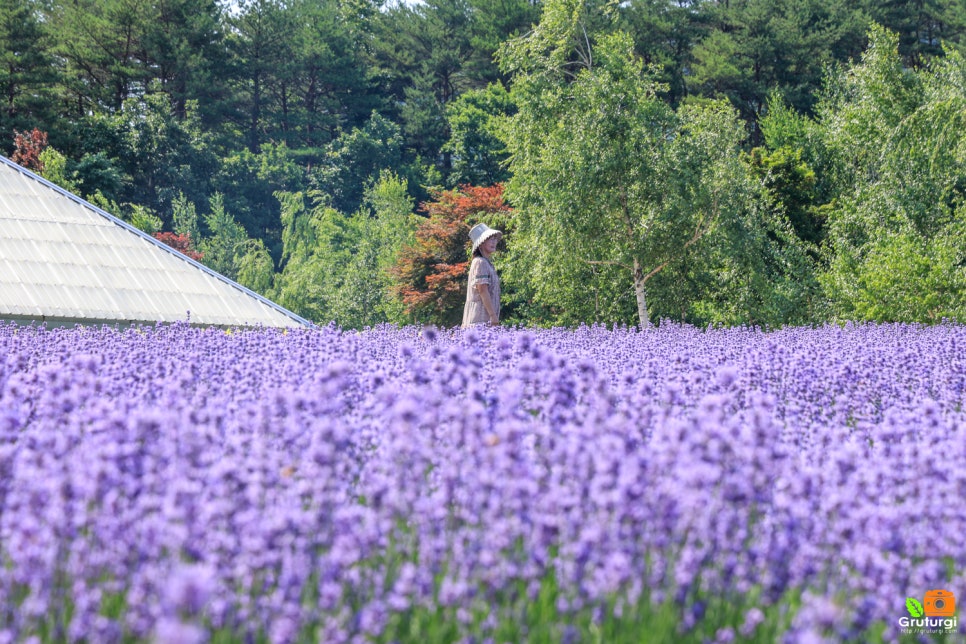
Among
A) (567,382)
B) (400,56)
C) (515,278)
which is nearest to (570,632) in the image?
(567,382)

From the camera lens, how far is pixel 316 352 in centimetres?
671

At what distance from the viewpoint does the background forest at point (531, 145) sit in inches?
823

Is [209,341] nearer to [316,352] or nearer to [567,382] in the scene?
[316,352]

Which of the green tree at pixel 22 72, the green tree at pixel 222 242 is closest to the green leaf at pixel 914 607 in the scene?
the green tree at pixel 222 242

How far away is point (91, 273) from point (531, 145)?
11670 mm

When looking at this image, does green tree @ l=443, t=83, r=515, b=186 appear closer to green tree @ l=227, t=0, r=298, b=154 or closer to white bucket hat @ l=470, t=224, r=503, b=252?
green tree @ l=227, t=0, r=298, b=154

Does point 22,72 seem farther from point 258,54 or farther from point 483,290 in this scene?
point 483,290

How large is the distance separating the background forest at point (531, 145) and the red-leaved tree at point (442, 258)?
0.09 metres

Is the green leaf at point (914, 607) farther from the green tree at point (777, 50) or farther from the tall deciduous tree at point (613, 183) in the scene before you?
the green tree at point (777, 50)

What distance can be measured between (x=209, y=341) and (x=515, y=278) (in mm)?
15555

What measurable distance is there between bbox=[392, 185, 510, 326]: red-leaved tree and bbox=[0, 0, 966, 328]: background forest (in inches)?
3.4

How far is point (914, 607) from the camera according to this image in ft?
11.1

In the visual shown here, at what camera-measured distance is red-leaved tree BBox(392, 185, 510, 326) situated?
92.8 ft

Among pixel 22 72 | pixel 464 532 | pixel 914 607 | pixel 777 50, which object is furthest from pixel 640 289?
pixel 22 72
